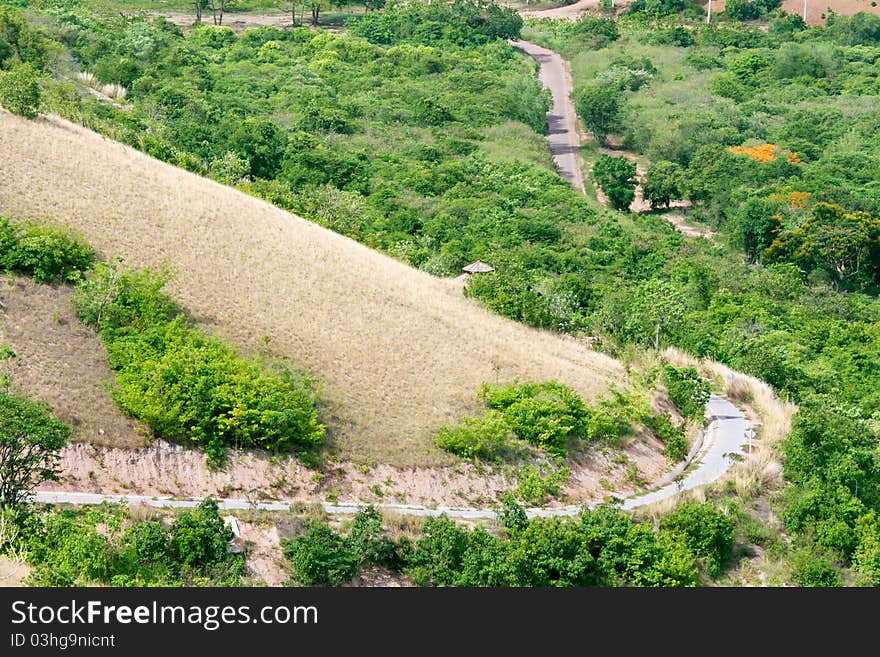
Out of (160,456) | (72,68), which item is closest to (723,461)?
(160,456)

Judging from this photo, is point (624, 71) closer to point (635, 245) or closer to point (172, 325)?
point (635, 245)

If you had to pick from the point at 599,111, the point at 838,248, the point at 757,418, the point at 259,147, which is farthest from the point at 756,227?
the point at 757,418

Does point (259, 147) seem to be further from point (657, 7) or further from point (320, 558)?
point (657, 7)

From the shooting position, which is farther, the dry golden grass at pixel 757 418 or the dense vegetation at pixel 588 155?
the dense vegetation at pixel 588 155

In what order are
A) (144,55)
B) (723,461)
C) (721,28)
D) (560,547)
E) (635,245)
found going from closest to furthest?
(560,547), (723,461), (635,245), (144,55), (721,28)

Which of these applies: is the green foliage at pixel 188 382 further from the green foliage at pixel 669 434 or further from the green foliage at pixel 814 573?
the green foliage at pixel 814 573

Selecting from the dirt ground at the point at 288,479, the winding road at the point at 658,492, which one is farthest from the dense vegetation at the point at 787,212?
the dirt ground at the point at 288,479
